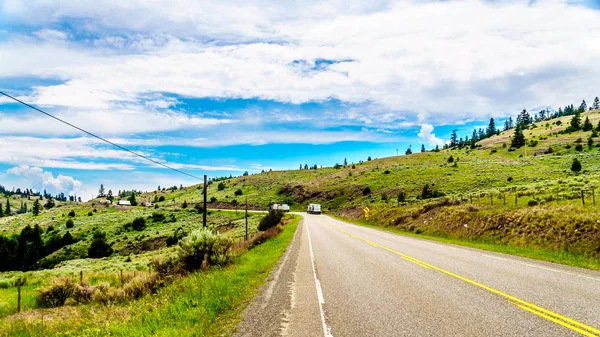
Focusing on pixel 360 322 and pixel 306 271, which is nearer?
pixel 360 322

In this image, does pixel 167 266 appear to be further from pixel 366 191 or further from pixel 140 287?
pixel 366 191

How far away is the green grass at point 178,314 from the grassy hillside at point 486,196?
13039 millimetres

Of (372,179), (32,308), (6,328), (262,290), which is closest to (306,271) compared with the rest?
(262,290)

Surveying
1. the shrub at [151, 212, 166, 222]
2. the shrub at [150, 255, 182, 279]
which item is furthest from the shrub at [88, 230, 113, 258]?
the shrub at [150, 255, 182, 279]

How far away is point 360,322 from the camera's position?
21.8 feet

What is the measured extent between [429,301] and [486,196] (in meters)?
33.9

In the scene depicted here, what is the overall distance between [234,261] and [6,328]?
8.36m

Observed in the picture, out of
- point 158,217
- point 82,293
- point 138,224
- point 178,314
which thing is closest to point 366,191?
point 158,217

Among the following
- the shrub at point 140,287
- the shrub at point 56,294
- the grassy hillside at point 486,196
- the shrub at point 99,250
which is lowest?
the shrub at point 99,250

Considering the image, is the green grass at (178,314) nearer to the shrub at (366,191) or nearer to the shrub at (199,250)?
the shrub at (199,250)

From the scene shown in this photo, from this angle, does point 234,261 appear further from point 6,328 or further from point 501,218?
point 501,218

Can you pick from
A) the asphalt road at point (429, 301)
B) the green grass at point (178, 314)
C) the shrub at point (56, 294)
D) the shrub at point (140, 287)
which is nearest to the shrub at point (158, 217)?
the shrub at point (56, 294)

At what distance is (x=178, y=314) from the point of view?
26.2 ft

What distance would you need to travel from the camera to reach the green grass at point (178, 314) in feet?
23.5
